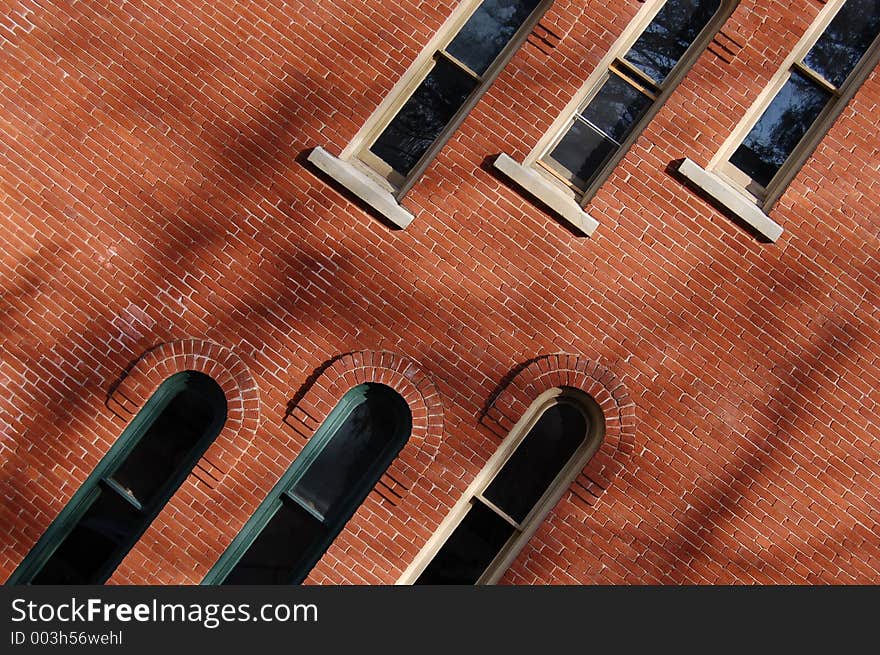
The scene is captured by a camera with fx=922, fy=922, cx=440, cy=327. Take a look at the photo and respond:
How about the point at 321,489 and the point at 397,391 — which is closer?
→ the point at 397,391

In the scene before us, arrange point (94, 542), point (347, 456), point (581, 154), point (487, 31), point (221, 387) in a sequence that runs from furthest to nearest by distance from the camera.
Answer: point (487, 31)
point (581, 154)
point (347, 456)
point (94, 542)
point (221, 387)

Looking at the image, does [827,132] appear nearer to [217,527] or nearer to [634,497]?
[634,497]

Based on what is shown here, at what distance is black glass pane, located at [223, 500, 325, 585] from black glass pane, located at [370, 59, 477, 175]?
300cm

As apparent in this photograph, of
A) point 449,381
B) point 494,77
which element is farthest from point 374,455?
point 494,77

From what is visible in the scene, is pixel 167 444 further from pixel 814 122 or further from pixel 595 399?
pixel 814 122

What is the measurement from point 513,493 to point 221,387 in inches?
99.9

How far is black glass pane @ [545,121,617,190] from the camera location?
7734mm

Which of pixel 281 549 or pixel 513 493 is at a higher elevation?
pixel 513 493

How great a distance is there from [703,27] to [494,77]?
6.01ft

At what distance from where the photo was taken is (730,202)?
7.45 metres

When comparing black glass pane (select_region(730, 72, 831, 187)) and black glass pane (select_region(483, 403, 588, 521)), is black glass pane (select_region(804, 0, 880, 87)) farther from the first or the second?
black glass pane (select_region(483, 403, 588, 521))

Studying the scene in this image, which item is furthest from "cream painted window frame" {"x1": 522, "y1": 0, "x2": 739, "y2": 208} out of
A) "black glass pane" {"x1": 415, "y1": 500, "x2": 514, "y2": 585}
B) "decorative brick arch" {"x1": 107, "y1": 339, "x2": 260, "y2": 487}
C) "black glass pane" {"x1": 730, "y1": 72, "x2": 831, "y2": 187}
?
"decorative brick arch" {"x1": 107, "y1": 339, "x2": 260, "y2": 487}

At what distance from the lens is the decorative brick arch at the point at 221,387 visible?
7355mm

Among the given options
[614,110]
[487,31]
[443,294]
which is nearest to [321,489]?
[443,294]
